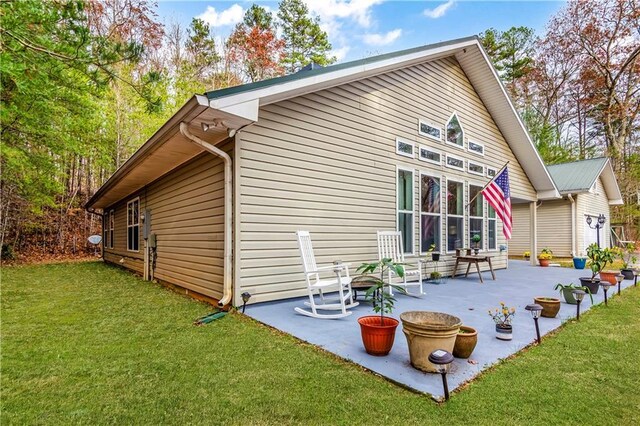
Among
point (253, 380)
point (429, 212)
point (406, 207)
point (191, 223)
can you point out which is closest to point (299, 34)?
point (429, 212)

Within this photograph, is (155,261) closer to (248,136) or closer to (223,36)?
(248,136)

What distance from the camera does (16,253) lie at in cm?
1236

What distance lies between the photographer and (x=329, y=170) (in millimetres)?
5695

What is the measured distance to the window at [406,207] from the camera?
22.6ft

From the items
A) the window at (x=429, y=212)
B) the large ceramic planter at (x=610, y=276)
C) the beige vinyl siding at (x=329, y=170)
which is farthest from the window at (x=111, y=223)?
the large ceramic planter at (x=610, y=276)

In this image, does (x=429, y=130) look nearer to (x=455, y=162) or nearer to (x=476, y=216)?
(x=455, y=162)

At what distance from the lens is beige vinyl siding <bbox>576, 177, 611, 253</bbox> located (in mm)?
13250

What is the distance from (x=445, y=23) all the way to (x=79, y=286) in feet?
39.7

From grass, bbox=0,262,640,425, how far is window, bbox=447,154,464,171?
15.3 ft

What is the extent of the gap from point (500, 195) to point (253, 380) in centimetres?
647

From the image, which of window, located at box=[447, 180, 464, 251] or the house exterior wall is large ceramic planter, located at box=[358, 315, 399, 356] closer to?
the house exterior wall

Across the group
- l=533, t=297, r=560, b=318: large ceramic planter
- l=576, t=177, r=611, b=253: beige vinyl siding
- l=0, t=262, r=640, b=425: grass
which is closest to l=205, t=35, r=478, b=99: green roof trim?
l=0, t=262, r=640, b=425: grass

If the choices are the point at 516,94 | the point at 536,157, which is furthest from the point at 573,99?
the point at 536,157

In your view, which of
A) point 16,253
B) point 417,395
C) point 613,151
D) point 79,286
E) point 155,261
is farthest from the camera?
point 613,151
